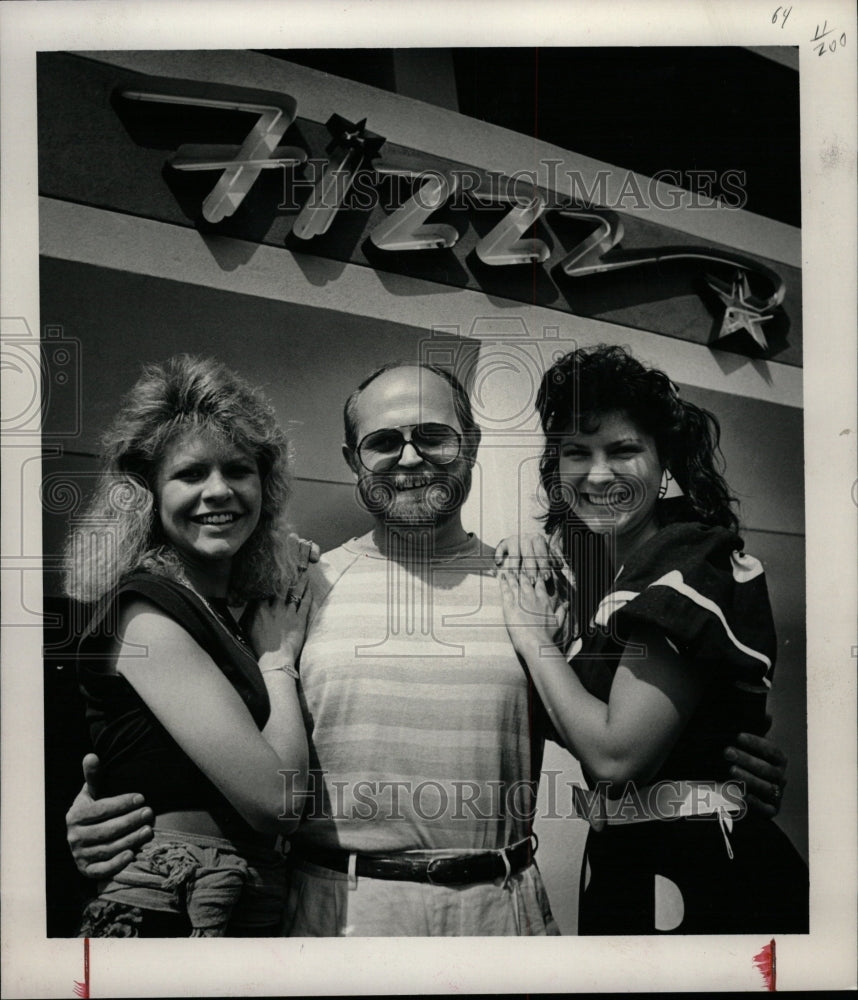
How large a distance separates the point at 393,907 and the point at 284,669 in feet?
2.47

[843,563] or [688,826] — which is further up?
[843,563]

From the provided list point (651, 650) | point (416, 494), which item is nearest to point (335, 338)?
point (416, 494)

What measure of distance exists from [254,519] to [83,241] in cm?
94

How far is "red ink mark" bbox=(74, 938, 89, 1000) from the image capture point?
329 cm

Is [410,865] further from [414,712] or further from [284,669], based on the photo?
[284,669]

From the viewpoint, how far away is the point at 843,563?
3.43m

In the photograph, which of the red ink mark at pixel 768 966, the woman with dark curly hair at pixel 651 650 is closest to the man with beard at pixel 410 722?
the woman with dark curly hair at pixel 651 650

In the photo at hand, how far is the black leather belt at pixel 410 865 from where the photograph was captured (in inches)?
128

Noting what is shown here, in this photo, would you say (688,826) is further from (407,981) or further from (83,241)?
(83,241)

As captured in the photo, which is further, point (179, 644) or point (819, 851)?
point (819, 851)

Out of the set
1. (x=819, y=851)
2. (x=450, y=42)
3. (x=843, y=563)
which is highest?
(x=450, y=42)

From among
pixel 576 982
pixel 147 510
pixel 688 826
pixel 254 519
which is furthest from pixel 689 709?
pixel 147 510

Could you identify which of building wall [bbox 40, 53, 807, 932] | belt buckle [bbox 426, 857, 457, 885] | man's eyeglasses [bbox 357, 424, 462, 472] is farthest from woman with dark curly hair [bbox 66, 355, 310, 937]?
belt buckle [bbox 426, 857, 457, 885]

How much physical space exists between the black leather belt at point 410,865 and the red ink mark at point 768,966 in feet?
2.85
